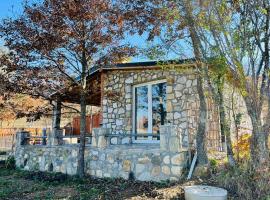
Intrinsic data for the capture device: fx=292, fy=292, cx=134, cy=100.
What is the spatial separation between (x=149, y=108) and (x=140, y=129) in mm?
923

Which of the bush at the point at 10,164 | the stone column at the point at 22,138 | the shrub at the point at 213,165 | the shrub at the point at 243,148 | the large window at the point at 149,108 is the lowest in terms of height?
the bush at the point at 10,164

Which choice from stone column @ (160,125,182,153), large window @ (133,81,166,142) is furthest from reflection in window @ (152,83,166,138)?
stone column @ (160,125,182,153)

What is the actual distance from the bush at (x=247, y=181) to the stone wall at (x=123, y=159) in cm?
127

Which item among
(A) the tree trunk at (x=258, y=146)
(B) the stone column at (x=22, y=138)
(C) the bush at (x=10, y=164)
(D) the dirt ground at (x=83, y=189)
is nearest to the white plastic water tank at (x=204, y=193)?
(D) the dirt ground at (x=83, y=189)

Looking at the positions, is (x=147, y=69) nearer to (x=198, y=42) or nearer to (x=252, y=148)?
(x=198, y=42)

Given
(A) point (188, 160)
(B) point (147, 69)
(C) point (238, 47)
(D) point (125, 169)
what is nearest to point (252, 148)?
(A) point (188, 160)

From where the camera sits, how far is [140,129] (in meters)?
11.3

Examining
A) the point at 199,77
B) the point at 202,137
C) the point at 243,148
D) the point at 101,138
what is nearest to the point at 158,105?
the point at 101,138

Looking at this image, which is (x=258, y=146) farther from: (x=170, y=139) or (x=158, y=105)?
(x=158, y=105)

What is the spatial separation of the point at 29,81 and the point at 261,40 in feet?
21.1

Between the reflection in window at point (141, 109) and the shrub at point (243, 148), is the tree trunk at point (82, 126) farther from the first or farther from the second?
the shrub at point (243, 148)

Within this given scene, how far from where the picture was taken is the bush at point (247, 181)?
5.85m

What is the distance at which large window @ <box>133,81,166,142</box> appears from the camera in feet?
35.3

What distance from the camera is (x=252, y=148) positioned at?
6527 mm
